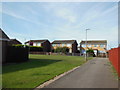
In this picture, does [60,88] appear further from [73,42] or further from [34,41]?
[34,41]

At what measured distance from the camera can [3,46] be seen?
54.9 ft

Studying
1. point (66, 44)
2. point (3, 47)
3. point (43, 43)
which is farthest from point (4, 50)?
point (66, 44)

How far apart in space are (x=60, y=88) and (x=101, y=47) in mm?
67034

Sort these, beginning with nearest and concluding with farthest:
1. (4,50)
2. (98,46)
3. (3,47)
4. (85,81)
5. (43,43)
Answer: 1. (85,81)
2. (3,47)
3. (4,50)
4. (98,46)
5. (43,43)

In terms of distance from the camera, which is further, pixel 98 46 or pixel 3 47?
pixel 98 46

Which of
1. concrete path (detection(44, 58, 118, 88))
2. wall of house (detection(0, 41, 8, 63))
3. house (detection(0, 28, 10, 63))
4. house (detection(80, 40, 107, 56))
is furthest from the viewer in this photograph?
house (detection(80, 40, 107, 56))

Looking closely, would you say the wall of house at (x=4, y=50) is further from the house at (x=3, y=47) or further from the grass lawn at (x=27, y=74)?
the grass lawn at (x=27, y=74)

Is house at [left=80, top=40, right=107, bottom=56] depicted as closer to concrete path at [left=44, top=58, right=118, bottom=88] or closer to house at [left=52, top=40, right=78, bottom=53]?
house at [left=52, top=40, right=78, bottom=53]

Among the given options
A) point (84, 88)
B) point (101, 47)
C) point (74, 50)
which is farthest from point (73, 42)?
point (84, 88)

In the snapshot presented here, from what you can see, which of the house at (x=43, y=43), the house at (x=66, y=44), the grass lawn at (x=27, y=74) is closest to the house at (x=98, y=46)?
the house at (x=66, y=44)

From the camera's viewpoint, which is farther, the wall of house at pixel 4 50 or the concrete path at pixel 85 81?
the wall of house at pixel 4 50

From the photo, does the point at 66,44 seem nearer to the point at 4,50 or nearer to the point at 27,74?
the point at 4,50

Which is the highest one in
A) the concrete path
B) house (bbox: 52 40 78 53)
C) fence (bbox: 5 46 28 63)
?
house (bbox: 52 40 78 53)

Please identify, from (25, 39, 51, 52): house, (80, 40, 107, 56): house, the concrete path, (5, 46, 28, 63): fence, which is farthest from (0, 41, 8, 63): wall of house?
(80, 40, 107, 56): house
